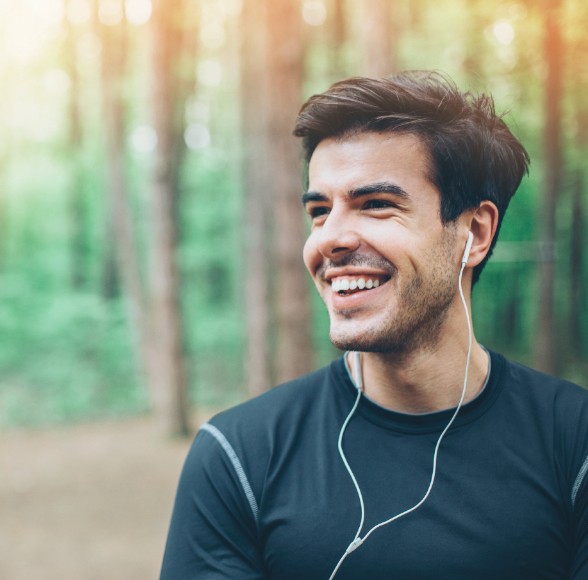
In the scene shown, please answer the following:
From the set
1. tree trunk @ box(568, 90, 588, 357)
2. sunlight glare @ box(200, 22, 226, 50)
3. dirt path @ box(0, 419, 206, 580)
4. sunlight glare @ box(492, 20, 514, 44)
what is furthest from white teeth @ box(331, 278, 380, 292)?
sunlight glare @ box(200, 22, 226, 50)

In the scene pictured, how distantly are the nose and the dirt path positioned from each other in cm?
582

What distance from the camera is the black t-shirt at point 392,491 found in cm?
177

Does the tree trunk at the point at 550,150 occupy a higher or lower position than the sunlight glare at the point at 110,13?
lower

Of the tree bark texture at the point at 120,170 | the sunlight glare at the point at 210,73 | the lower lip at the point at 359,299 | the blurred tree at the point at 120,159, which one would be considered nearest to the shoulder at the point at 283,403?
the lower lip at the point at 359,299

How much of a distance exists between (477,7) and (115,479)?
450 inches

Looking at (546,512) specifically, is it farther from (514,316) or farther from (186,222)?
(186,222)

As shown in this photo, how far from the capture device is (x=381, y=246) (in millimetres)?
1982

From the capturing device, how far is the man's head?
2055 millimetres

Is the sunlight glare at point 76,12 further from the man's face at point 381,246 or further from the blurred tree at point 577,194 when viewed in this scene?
the man's face at point 381,246

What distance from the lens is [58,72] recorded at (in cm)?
2488

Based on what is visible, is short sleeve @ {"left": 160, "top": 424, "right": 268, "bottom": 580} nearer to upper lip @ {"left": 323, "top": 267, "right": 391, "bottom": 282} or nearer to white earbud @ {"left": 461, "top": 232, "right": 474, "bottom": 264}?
upper lip @ {"left": 323, "top": 267, "right": 391, "bottom": 282}

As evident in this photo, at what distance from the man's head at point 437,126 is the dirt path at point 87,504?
19.4 ft

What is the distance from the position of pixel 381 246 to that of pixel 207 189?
23.6 meters

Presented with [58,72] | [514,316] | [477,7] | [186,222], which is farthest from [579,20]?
[58,72]
